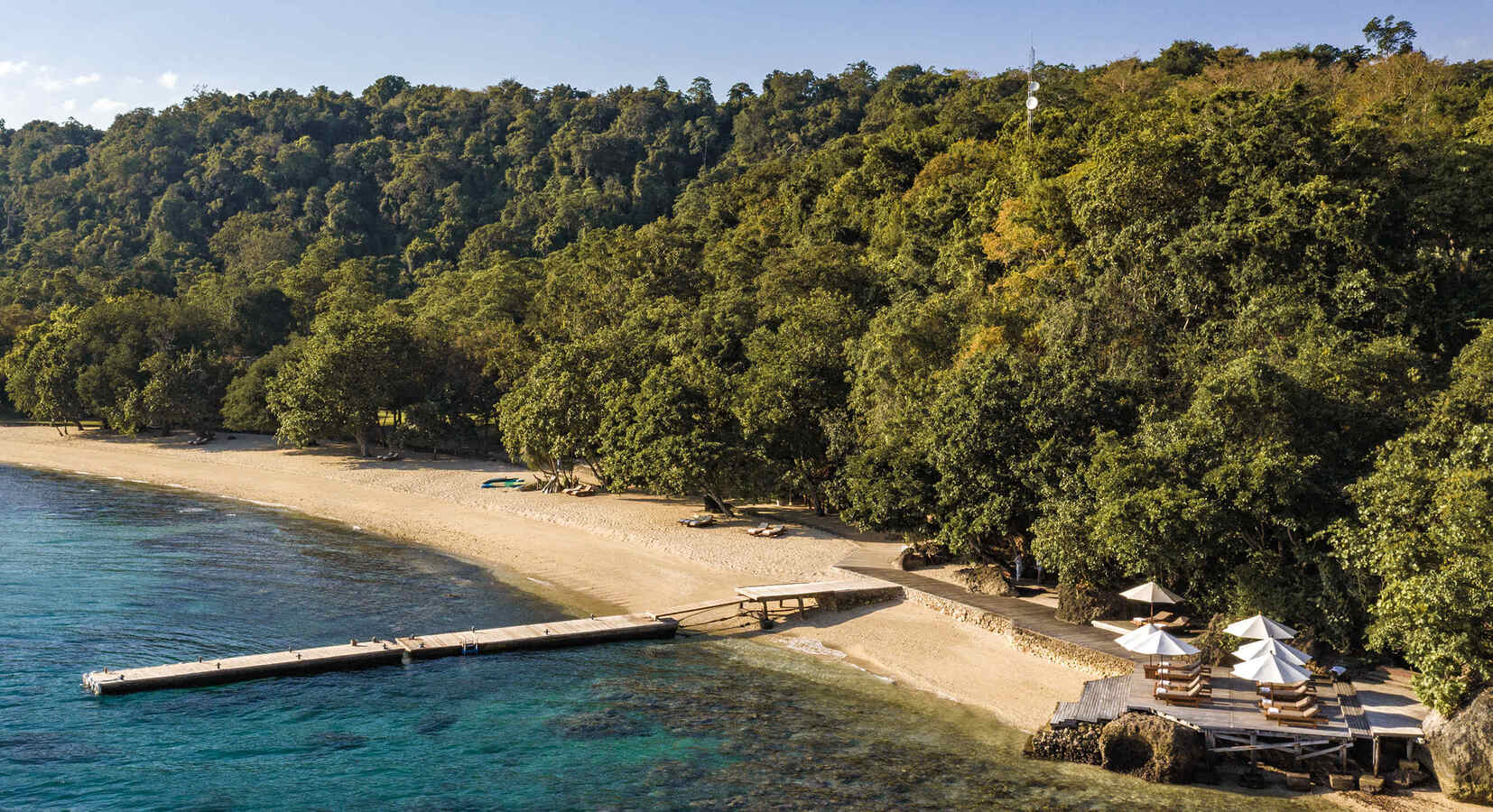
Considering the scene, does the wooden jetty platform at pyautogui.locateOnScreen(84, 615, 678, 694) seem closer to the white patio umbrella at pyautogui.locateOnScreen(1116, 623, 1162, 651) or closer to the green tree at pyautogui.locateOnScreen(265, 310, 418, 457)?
the white patio umbrella at pyautogui.locateOnScreen(1116, 623, 1162, 651)

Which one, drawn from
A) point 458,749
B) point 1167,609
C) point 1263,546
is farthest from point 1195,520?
point 458,749

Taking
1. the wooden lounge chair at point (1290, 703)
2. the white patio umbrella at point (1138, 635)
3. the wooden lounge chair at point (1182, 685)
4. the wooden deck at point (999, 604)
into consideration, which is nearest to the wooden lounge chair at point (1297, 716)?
the wooden lounge chair at point (1290, 703)

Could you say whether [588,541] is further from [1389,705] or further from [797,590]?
[1389,705]

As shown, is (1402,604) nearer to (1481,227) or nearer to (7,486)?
(1481,227)

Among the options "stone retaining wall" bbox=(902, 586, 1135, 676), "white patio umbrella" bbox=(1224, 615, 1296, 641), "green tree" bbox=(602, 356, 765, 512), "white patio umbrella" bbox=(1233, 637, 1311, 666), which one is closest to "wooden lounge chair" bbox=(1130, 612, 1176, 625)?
"stone retaining wall" bbox=(902, 586, 1135, 676)

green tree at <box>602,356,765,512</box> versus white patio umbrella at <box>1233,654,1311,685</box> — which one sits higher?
green tree at <box>602,356,765,512</box>

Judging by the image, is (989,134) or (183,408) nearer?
(183,408)

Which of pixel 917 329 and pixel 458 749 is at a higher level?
pixel 917 329
